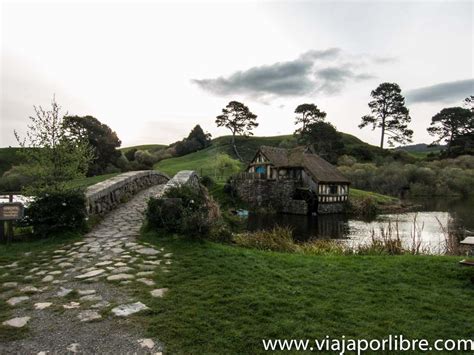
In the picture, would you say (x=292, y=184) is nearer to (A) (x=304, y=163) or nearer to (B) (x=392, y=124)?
(A) (x=304, y=163)

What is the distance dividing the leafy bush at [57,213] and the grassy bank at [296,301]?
9.99 ft

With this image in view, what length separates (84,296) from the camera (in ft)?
15.1

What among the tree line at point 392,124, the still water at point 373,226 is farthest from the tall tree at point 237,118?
the still water at point 373,226

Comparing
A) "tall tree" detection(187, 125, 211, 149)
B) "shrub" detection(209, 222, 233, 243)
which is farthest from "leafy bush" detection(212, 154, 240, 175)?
"shrub" detection(209, 222, 233, 243)

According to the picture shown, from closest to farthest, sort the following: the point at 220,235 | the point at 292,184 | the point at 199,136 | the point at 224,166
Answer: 1. the point at 220,235
2. the point at 292,184
3. the point at 224,166
4. the point at 199,136

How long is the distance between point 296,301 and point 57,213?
634 cm

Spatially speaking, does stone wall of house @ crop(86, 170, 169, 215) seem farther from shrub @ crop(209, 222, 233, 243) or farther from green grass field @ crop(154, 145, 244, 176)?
green grass field @ crop(154, 145, 244, 176)

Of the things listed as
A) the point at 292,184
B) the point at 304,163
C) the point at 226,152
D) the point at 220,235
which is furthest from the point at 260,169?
the point at 220,235

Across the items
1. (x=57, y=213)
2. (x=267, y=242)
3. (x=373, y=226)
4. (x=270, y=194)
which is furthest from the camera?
(x=270, y=194)

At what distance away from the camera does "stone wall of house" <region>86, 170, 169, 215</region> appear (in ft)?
31.8

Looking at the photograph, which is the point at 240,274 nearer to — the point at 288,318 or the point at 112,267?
the point at 288,318

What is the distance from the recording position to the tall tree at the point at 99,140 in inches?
1522

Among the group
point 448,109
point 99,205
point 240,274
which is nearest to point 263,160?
point 99,205

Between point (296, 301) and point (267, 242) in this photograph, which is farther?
point (267, 242)
